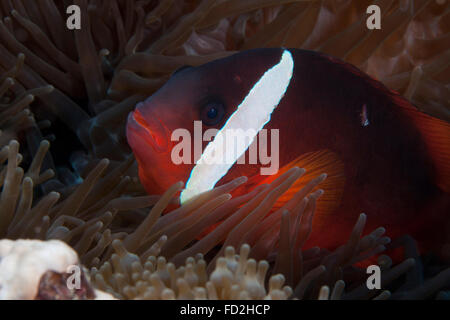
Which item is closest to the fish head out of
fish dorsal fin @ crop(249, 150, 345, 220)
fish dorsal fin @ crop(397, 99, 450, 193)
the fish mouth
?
the fish mouth

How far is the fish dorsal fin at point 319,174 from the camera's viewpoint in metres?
1.08

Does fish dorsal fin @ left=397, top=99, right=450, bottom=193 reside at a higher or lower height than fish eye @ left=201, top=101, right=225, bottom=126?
lower

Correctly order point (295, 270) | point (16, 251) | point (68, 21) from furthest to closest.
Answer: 1. point (68, 21)
2. point (295, 270)
3. point (16, 251)

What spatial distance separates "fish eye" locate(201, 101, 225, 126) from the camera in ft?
3.46

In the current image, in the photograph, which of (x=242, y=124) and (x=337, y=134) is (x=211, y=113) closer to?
(x=242, y=124)

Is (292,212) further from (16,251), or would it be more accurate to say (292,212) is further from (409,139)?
(16,251)

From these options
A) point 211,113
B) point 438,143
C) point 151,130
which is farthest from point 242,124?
point 438,143

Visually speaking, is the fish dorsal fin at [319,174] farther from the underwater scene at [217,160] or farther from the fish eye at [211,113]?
the fish eye at [211,113]

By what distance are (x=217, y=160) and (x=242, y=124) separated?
0.10 m

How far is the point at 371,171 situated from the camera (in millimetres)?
1147

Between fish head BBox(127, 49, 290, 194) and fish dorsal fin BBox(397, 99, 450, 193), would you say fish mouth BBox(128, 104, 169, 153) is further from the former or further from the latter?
fish dorsal fin BBox(397, 99, 450, 193)

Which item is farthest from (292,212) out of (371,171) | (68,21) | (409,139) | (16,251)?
(68,21)

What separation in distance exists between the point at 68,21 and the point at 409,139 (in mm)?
1011

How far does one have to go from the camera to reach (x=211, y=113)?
1056mm
